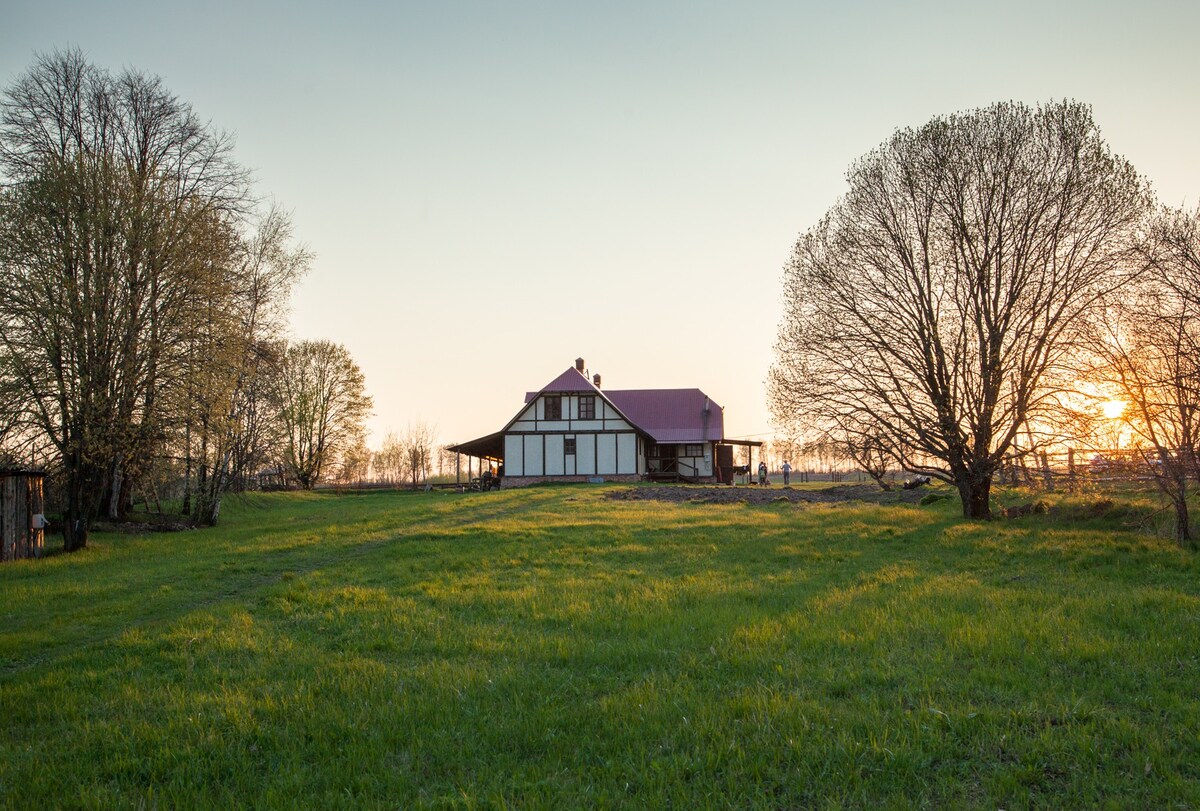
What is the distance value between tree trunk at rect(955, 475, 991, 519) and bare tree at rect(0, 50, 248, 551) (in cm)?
2034

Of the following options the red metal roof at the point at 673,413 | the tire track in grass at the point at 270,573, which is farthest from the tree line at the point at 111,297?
the red metal roof at the point at 673,413

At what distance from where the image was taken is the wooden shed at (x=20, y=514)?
52.0ft

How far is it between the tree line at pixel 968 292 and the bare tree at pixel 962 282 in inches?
1.4

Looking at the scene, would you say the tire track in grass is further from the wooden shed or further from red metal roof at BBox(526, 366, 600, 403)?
red metal roof at BBox(526, 366, 600, 403)

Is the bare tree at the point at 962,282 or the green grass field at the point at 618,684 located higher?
the bare tree at the point at 962,282

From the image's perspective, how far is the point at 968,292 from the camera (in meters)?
18.8

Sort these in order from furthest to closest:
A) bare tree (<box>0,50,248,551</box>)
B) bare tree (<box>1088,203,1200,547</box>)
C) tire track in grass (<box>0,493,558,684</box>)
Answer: bare tree (<box>0,50,248,551</box>)
bare tree (<box>1088,203,1200,547</box>)
tire track in grass (<box>0,493,558,684</box>)

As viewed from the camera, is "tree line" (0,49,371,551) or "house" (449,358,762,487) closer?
"tree line" (0,49,371,551)

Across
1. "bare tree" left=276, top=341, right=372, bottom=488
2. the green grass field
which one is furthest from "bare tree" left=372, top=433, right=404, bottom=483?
the green grass field

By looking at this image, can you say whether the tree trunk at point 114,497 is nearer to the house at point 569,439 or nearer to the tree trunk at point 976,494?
the tree trunk at point 976,494

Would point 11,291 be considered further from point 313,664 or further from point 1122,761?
point 1122,761

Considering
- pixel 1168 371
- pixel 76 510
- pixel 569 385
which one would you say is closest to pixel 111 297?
pixel 76 510

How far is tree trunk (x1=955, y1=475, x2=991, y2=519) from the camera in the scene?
19.0 m

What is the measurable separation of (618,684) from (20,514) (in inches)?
656
